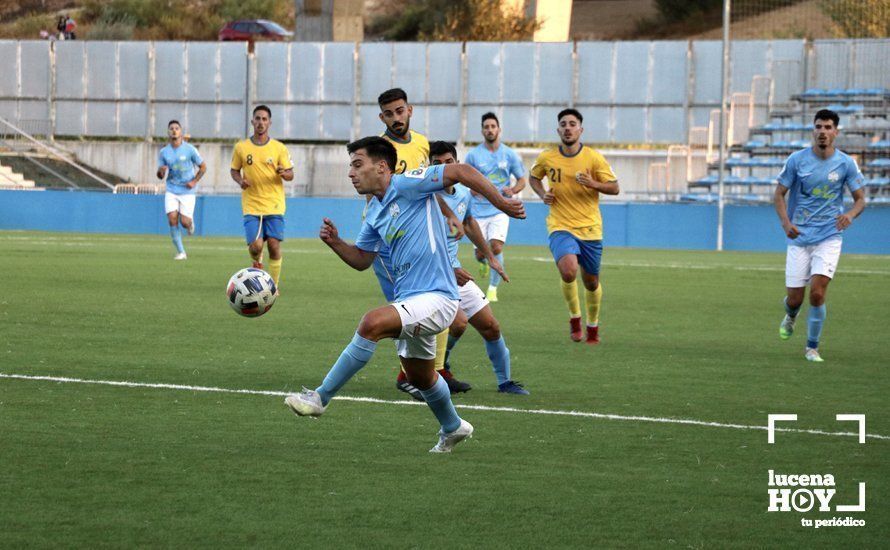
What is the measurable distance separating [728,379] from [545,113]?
103ft

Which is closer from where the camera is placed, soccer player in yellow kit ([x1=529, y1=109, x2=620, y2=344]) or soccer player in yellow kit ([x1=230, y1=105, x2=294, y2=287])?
soccer player in yellow kit ([x1=529, y1=109, x2=620, y2=344])

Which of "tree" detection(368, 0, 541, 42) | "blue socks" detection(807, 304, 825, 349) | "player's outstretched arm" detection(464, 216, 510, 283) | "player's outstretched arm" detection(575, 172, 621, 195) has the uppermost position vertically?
"tree" detection(368, 0, 541, 42)

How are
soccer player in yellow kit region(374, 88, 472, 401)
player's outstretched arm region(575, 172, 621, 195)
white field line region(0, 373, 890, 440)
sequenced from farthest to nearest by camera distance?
player's outstretched arm region(575, 172, 621, 195) < soccer player in yellow kit region(374, 88, 472, 401) < white field line region(0, 373, 890, 440)

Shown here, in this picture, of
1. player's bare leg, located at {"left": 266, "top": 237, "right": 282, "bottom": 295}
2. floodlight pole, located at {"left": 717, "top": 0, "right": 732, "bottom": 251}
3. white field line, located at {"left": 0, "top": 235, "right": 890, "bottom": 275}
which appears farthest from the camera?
floodlight pole, located at {"left": 717, "top": 0, "right": 732, "bottom": 251}

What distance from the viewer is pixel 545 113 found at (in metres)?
41.7

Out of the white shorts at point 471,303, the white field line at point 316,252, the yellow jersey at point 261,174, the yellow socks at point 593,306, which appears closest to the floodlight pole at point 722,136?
the white field line at point 316,252

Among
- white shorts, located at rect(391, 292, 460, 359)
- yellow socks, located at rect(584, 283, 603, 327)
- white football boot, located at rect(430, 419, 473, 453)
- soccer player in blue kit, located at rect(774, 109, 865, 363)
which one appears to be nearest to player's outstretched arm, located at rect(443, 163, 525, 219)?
white shorts, located at rect(391, 292, 460, 359)

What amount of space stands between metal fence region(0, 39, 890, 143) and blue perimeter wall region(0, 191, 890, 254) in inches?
257

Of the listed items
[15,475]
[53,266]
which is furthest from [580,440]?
[53,266]

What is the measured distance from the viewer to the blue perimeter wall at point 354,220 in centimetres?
3347

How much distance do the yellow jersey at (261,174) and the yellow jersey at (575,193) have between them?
18.5 ft

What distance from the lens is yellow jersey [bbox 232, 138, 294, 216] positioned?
18672mm

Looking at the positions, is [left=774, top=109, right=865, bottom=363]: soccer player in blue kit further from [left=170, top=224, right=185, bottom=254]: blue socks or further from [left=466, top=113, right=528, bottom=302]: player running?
[left=170, top=224, right=185, bottom=254]: blue socks

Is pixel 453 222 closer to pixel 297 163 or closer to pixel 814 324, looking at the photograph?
pixel 814 324
